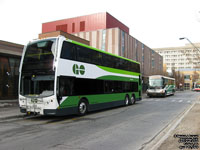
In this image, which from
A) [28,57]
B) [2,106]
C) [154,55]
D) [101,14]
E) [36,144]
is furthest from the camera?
[154,55]

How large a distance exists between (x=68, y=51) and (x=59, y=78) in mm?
1657

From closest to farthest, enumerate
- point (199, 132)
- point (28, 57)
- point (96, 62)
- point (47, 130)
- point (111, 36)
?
point (199, 132), point (47, 130), point (28, 57), point (96, 62), point (111, 36)

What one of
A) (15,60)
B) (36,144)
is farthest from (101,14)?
(36,144)

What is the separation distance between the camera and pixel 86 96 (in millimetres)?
11945

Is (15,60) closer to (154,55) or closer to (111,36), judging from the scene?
(111,36)

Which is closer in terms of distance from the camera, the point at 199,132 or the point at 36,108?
the point at 199,132

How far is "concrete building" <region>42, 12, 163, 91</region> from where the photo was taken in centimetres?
5128

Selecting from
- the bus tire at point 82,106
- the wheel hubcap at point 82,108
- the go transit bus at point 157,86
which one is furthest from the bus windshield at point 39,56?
the go transit bus at point 157,86

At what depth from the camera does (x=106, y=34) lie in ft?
172

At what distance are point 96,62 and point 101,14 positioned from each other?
151 ft

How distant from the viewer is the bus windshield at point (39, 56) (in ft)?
33.0

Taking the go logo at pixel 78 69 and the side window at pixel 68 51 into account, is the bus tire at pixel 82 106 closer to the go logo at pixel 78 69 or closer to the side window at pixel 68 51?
the go logo at pixel 78 69

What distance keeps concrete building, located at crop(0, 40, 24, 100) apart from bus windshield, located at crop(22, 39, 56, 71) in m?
7.16

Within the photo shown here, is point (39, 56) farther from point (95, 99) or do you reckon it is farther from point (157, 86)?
point (157, 86)
